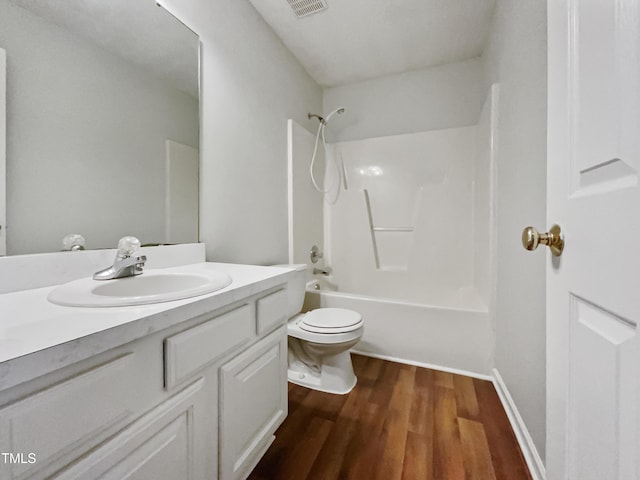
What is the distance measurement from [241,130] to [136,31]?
624mm

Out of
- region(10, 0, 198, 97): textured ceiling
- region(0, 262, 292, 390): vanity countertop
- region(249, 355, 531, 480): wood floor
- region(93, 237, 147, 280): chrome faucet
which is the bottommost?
region(249, 355, 531, 480): wood floor

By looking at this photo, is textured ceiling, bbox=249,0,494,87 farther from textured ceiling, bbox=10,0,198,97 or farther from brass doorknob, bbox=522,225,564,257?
brass doorknob, bbox=522,225,564,257

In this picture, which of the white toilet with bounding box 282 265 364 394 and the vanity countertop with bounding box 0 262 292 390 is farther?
the white toilet with bounding box 282 265 364 394

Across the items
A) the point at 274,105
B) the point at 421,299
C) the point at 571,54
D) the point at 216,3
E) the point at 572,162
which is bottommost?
the point at 421,299

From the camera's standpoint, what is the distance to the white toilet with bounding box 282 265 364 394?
146 centimetres

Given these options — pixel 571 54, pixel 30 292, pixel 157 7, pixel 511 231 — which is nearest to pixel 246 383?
pixel 30 292

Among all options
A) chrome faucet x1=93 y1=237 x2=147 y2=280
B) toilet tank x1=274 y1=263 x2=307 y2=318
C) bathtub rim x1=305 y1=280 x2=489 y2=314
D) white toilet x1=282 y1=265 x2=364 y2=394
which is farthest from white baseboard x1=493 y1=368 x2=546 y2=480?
chrome faucet x1=93 y1=237 x2=147 y2=280

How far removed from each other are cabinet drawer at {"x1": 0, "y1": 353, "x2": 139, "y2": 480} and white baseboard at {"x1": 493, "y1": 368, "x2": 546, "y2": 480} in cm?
138

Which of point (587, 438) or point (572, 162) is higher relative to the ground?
point (572, 162)

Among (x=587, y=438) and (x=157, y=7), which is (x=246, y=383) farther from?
(x=157, y=7)

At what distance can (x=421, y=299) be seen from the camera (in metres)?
2.34

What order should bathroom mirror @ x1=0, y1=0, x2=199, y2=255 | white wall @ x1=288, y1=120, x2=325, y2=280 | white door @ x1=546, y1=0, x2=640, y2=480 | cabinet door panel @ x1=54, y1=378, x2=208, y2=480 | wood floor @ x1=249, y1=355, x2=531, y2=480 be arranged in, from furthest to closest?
1. white wall @ x1=288, y1=120, x2=325, y2=280
2. wood floor @ x1=249, y1=355, x2=531, y2=480
3. bathroom mirror @ x1=0, y1=0, x2=199, y2=255
4. cabinet door panel @ x1=54, y1=378, x2=208, y2=480
5. white door @ x1=546, y1=0, x2=640, y2=480

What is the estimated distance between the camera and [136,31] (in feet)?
3.55

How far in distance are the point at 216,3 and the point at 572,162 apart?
181 centimetres
